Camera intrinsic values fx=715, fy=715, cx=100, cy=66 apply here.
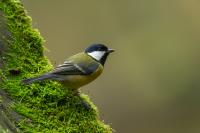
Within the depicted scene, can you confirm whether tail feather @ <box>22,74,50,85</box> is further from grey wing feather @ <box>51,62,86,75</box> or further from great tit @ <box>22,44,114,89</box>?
grey wing feather @ <box>51,62,86,75</box>

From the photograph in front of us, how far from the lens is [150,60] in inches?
597

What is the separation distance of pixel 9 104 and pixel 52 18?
11597mm

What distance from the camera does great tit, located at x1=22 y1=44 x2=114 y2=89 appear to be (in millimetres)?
4954

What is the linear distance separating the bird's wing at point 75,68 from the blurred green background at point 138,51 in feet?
24.6

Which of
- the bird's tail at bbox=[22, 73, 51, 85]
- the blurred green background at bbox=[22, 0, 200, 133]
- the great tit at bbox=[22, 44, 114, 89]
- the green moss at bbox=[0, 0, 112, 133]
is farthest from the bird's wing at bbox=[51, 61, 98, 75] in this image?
the blurred green background at bbox=[22, 0, 200, 133]

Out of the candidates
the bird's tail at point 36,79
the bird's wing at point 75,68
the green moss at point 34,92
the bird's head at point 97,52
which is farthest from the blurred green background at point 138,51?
the bird's tail at point 36,79

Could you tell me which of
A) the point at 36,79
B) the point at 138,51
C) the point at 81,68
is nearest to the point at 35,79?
the point at 36,79

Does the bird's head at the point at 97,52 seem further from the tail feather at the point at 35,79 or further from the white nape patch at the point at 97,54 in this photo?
A: the tail feather at the point at 35,79

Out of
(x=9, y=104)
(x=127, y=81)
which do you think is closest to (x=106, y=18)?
(x=127, y=81)

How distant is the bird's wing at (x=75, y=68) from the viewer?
16.5 feet

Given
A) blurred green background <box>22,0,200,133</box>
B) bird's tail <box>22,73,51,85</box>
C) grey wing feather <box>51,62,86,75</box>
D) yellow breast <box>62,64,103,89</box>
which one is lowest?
blurred green background <box>22,0,200,133</box>

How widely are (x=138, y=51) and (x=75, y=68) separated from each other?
1024 centimetres

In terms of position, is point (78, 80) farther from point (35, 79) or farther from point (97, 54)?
point (35, 79)

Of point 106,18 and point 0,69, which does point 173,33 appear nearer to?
point 106,18
